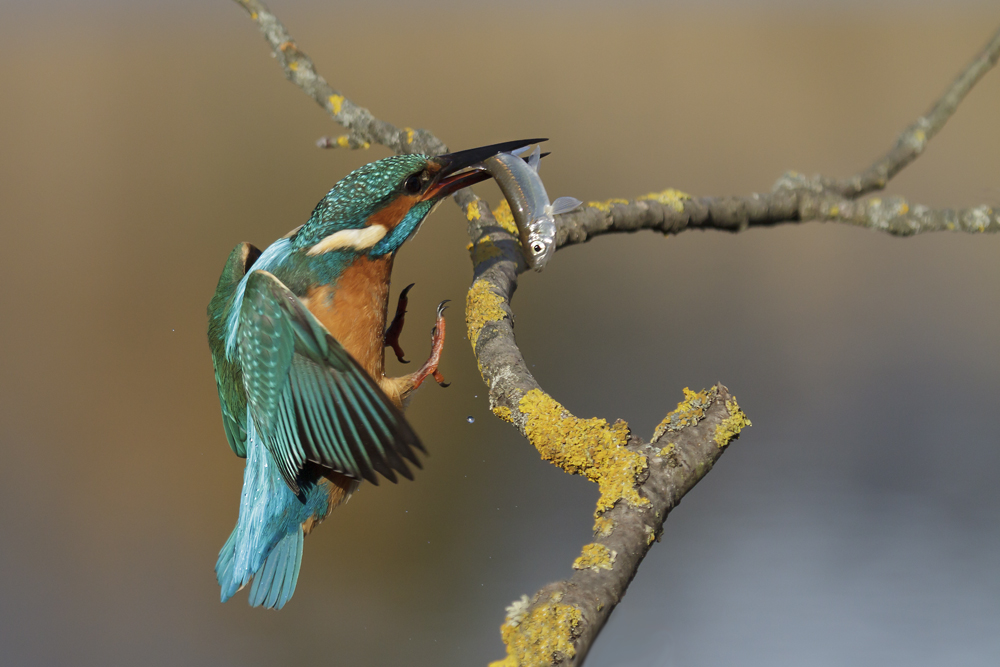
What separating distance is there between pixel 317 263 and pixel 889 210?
147 cm

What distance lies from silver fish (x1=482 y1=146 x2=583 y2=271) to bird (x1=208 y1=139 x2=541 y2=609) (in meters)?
0.08

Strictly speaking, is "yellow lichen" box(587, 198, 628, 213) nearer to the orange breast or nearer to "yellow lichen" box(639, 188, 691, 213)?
"yellow lichen" box(639, 188, 691, 213)

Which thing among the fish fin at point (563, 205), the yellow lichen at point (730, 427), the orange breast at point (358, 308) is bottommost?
the yellow lichen at point (730, 427)

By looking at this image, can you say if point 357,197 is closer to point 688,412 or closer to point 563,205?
point 563,205

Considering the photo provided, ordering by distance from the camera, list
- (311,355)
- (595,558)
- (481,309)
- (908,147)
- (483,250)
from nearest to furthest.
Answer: (595,558)
(311,355)
(481,309)
(483,250)
(908,147)

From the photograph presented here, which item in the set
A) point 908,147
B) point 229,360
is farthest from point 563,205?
point 908,147

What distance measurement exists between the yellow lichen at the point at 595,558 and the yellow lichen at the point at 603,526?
3cm

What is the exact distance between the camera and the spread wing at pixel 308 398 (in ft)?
3.32

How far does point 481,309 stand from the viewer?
4.29ft

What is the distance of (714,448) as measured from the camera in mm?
950

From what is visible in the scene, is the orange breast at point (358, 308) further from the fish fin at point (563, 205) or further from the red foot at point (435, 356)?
the fish fin at point (563, 205)

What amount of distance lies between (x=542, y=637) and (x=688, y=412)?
0.43 meters

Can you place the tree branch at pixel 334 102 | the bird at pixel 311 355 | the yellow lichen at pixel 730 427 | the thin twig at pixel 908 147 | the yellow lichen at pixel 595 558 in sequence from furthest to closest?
1. the thin twig at pixel 908 147
2. the tree branch at pixel 334 102
3. the bird at pixel 311 355
4. the yellow lichen at pixel 730 427
5. the yellow lichen at pixel 595 558

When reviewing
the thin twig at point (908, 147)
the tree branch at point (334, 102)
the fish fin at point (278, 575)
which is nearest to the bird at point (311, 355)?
the fish fin at point (278, 575)
